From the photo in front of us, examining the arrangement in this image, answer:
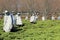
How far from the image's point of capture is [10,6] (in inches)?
1502

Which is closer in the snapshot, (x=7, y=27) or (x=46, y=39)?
(x=46, y=39)

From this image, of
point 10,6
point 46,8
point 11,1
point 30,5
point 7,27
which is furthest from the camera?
point 11,1

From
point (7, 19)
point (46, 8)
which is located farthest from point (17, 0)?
point (7, 19)

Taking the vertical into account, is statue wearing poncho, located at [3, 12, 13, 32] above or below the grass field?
above

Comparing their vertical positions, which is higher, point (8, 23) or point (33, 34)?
point (8, 23)

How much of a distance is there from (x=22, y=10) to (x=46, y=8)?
14.9 metres

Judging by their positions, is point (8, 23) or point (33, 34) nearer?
point (33, 34)

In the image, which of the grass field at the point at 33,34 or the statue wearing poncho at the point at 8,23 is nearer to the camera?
the grass field at the point at 33,34

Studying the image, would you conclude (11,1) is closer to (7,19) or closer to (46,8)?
(46,8)

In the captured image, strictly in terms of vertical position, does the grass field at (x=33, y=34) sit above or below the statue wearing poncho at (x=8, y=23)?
below

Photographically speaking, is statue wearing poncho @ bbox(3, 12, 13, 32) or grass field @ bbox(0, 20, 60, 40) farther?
statue wearing poncho @ bbox(3, 12, 13, 32)

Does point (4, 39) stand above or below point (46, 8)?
below

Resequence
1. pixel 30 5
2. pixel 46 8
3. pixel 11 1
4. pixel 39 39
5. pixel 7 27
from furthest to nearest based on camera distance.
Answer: pixel 11 1 < pixel 30 5 < pixel 46 8 < pixel 7 27 < pixel 39 39

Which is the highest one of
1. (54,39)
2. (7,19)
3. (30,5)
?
(30,5)
